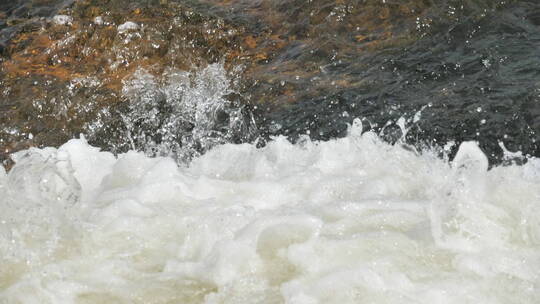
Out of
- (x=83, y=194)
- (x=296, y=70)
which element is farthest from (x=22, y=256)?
(x=296, y=70)

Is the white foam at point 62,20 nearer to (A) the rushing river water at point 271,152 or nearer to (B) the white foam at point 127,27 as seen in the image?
(A) the rushing river water at point 271,152

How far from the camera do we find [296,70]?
542cm

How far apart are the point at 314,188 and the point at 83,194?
49.3 inches

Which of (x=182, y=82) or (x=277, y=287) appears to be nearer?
(x=277, y=287)

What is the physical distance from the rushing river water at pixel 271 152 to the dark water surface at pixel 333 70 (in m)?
0.02

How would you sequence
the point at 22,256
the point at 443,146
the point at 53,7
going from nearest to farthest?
the point at 22,256 < the point at 443,146 < the point at 53,7

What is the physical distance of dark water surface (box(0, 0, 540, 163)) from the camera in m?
4.50

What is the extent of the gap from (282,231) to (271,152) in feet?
3.18

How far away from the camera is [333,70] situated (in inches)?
208

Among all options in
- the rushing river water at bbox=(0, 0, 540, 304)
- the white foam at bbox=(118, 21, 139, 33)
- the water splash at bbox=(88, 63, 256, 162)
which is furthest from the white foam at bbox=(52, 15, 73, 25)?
the water splash at bbox=(88, 63, 256, 162)

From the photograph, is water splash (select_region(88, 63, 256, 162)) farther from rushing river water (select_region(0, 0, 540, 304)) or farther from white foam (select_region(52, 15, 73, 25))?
white foam (select_region(52, 15, 73, 25))

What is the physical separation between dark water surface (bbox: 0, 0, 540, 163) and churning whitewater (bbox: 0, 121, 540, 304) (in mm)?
734

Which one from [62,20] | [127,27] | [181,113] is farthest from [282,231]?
[62,20]

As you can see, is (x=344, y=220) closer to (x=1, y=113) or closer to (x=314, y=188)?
(x=314, y=188)
